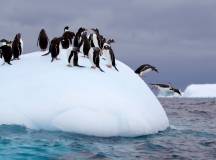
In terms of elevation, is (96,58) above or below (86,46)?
below

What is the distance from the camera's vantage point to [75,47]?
16219 millimetres

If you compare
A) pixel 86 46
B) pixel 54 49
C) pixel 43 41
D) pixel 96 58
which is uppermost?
pixel 43 41

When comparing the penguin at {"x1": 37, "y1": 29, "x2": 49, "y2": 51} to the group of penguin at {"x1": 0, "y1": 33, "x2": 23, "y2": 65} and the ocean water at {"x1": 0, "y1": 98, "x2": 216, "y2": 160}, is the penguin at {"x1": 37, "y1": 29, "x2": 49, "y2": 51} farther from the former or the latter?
the ocean water at {"x1": 0, "y1": 98, "x2": 216, "y2": 160}

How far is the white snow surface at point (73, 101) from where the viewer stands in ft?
43.6

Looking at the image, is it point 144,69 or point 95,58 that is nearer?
point 95,58

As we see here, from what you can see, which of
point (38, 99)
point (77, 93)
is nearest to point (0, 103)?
point (38, 99)

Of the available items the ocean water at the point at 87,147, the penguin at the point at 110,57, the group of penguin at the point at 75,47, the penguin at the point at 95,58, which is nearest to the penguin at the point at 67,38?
the group of penguin at the point at 75,47

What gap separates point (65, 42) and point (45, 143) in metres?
6.65

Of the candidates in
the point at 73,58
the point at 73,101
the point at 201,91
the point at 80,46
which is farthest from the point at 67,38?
the point at 201,91

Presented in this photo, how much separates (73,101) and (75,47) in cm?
311

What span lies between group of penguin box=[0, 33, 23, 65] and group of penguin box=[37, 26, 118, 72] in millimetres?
822

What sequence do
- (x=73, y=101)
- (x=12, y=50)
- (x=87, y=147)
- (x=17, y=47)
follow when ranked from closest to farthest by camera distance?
(x=87, y=147), (x=73, y=101), (x=12, y=50), (x=17, y=47)

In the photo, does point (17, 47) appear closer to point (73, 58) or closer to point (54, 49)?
point (54, 49)

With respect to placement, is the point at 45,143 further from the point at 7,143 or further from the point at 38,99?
the point at 38,99
